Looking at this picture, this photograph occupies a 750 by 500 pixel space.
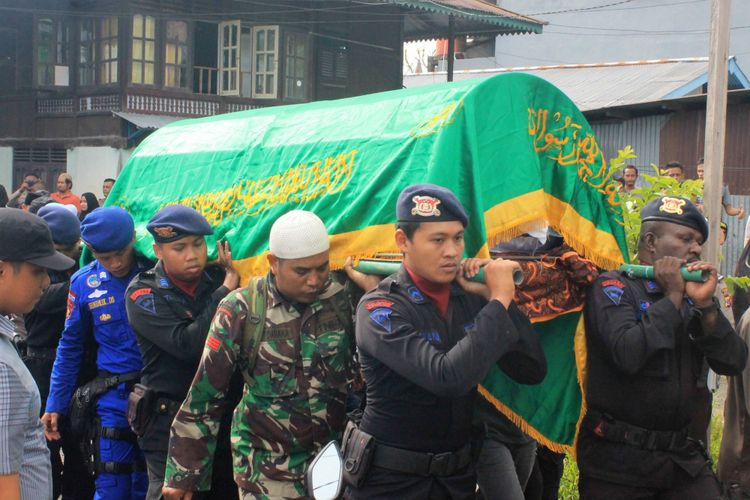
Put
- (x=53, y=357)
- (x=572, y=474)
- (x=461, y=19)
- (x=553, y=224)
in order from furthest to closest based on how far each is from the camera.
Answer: (x=461, y=19), (x=572, y=474), (x=53, y=357), (x=553, y=224)

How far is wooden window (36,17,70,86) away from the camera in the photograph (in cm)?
1912

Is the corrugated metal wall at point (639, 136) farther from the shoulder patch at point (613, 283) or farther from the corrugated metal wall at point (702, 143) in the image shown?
the shoulder patch at point (613, 283)

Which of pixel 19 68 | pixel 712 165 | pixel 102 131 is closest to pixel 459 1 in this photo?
pixel 102 131

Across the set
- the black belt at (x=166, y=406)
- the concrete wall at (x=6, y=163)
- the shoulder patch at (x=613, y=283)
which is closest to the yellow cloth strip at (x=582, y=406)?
the shoulder patch at (x=613, y=283)

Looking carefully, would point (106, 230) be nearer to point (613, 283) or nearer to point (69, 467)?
point (69, 467)

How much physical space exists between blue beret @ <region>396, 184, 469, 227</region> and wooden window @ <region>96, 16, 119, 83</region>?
1603 cm

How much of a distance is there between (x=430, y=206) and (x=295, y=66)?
1694cm

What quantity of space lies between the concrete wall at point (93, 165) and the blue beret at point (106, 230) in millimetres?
13637

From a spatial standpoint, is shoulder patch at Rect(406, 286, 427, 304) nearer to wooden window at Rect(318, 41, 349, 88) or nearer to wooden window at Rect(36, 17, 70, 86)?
wooden window at Rect(318, 41, 349, 88)

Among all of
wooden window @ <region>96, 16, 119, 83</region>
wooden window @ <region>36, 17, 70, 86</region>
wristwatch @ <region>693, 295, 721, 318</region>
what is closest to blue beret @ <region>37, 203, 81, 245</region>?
wristwatch @ <region>693, 295, 721, 318</region>

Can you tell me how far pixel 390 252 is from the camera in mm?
3738

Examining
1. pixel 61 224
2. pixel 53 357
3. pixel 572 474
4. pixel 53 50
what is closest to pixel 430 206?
pixel 61 224

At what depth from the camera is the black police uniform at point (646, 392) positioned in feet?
11.9

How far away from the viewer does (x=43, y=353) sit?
544 centimetres
